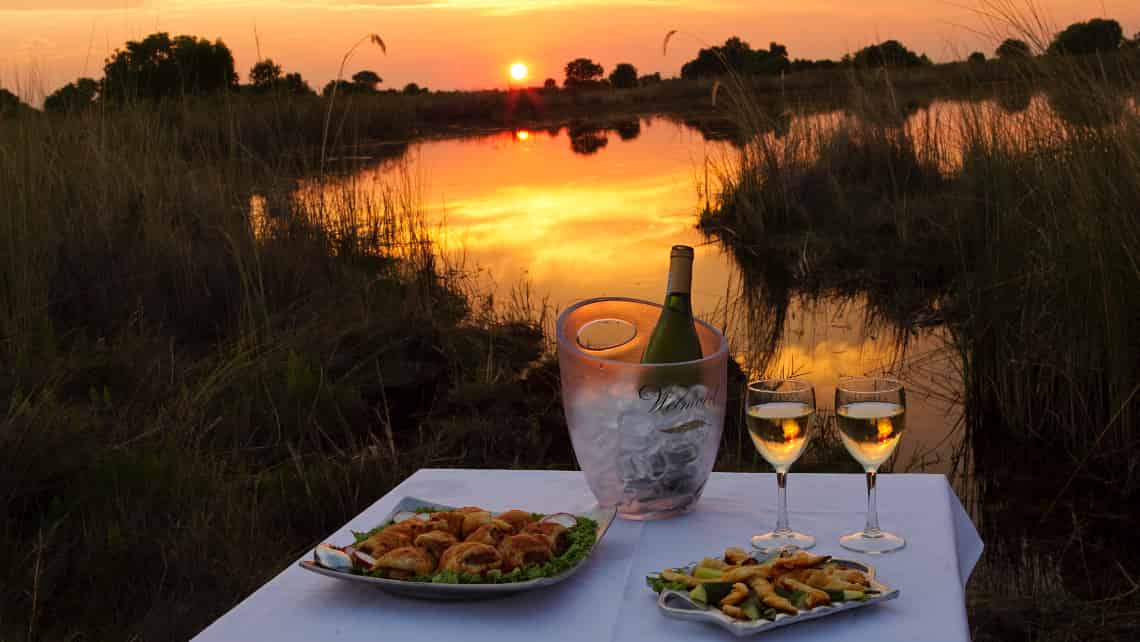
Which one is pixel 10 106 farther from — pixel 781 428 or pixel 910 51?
pixel 910 51

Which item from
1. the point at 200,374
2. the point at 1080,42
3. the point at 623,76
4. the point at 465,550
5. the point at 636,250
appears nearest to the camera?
the point at 465,550

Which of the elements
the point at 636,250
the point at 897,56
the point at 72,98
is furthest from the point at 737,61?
the point at 72,98

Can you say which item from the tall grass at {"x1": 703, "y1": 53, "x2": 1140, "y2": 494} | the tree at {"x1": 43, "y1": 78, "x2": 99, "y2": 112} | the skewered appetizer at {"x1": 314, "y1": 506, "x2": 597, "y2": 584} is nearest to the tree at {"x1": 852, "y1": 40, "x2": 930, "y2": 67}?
the tall grass at {"x1": 703, "y1": 53, "x2": 1140, "y2": 494}

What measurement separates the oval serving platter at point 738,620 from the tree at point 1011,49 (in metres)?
3.40

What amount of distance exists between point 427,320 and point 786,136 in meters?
4.26

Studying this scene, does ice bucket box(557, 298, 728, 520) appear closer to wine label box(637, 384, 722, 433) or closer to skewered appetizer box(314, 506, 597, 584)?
wine label box(637, 384, 722, 433)

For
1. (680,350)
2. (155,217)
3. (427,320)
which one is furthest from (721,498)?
(155,217)

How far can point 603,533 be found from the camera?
132 cm

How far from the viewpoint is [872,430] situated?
130cm

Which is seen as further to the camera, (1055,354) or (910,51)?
(910,51)

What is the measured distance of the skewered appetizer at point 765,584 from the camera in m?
1.10

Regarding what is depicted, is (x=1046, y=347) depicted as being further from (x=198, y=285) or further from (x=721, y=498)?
(x=198, y=285)

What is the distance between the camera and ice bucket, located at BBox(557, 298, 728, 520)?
4.50 feet

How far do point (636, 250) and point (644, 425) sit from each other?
23.9 ft
